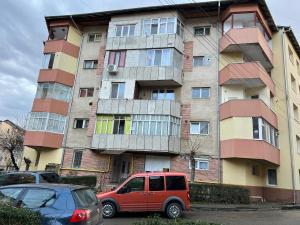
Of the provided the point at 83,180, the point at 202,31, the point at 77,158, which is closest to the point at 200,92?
the point at 202,31

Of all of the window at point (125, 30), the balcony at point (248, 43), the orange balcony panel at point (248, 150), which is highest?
the window at point (125, 30)

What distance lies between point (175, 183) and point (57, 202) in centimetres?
738

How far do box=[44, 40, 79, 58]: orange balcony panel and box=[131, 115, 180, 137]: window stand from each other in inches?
376

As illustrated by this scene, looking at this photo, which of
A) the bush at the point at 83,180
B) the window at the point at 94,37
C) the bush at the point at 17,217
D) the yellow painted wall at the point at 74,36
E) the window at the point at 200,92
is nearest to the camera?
the bush at the point at 17,217

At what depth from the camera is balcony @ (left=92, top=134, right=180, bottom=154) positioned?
22234mm

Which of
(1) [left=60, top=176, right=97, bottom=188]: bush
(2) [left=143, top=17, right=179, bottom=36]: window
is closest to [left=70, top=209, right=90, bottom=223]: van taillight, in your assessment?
(1) [left=60, top=176, right=97, bottom=188]: bush

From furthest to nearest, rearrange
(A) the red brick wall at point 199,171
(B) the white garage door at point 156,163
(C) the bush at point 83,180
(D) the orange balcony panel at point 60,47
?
(D) the orange balcony panel at point 60,47 < (B) the white garage door at point 156,163 < (A) the red brick wall at point 199,171 < (C) the bush at point 83,180

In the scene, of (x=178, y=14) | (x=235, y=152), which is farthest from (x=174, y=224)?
(x=178, y=14)

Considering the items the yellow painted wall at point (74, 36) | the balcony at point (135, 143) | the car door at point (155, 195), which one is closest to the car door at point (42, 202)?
the car door at point (155, 195)

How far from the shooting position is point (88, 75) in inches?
1075

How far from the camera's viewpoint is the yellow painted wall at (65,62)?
1058 inches

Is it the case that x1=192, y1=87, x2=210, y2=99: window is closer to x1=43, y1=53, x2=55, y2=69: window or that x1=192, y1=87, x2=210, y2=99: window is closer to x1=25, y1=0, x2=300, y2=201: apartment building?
x1=25, y1=0, x2=300, y2=201: apartment building

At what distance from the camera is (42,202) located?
22.9ft

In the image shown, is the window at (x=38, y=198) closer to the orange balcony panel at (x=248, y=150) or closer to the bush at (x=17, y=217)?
the bush at (x=17, y=217)
